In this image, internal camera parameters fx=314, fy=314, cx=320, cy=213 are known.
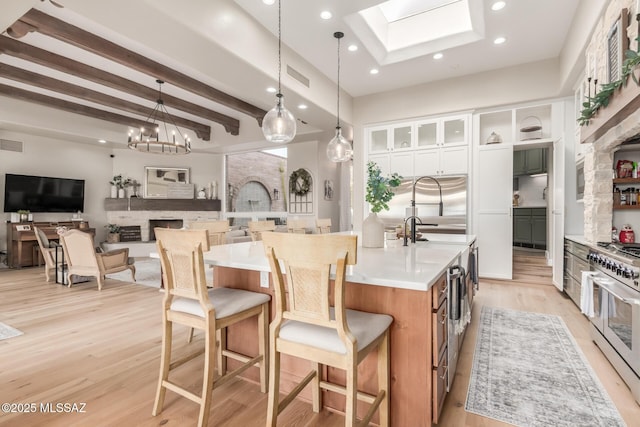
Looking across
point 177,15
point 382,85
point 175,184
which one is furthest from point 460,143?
point 175,184

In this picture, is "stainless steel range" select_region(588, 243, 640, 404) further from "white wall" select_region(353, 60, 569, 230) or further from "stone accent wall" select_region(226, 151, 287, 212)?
"stone accent wall" select_region(226, 151, 287, 212)

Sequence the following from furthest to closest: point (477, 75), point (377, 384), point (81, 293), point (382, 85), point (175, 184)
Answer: point (175, 184) < point (382, 85) < point (477, 75) < point (81, 293) < point (377, 384)

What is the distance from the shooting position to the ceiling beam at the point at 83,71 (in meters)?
3.78

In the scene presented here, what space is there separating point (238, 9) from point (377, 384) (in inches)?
143

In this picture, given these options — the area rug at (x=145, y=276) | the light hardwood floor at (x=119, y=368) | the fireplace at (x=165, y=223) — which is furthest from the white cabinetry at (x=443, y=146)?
the fireplace at (x=165, y=223)

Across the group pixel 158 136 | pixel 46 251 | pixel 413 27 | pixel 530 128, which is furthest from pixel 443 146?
pixel 46 251

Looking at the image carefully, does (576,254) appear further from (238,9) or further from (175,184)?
(175,184)

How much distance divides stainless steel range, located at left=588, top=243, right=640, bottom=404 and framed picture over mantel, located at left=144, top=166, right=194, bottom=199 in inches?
333

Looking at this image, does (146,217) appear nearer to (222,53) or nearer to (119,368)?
(222,53)

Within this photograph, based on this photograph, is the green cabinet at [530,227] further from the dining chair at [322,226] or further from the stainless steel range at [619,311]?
the dining chair at [322,226]

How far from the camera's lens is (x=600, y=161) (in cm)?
310

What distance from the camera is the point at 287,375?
190 centimetres

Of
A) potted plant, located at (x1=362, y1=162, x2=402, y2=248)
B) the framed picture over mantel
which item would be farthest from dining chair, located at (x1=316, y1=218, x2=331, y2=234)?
the framed picture over mantel

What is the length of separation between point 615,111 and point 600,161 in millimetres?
1298
